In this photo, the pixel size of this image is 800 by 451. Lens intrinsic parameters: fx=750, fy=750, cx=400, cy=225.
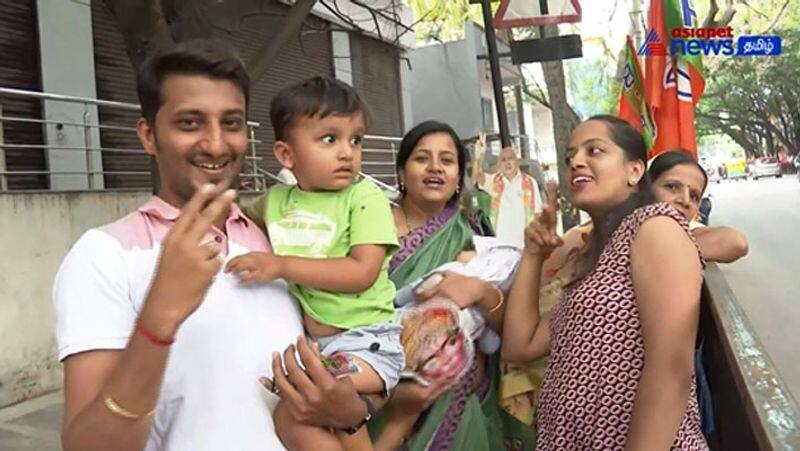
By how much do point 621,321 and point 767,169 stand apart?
47.9 meters

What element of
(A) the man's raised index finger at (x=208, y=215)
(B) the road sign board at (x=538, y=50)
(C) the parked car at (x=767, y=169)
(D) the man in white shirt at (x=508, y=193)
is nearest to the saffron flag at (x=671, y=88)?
(B) the road sign board at (x=538, y=50)

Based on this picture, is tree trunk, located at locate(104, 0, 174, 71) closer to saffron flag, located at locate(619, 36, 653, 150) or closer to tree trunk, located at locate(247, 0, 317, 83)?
tree trunk, located at locate(247, 0, 317, 83)

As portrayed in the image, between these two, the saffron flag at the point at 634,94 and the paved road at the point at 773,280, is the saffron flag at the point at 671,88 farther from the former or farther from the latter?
the paved road at the point at 773,280

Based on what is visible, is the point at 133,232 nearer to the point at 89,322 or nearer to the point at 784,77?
the point at 89,322

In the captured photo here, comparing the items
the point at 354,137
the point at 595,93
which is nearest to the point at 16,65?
the point at 354,137

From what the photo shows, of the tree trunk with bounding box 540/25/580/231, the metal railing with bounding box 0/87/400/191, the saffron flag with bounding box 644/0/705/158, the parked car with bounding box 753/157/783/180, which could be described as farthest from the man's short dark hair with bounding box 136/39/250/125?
the parked car with bounding box 753/157/783/180

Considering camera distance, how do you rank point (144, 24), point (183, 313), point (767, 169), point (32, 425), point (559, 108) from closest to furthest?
point (183, 313) → point (144, 24) → point (32, 425) → point (559, 108) → point (767, 169)

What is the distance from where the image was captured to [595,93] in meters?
32.0

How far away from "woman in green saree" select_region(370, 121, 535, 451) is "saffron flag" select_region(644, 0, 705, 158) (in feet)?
12.8

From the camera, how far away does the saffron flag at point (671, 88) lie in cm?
614

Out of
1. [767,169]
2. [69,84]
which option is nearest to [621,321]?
[69,84]

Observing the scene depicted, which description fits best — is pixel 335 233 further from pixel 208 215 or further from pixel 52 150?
pixel 52 150

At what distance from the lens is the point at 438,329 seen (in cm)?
206

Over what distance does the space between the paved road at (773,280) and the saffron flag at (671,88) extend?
151cm
